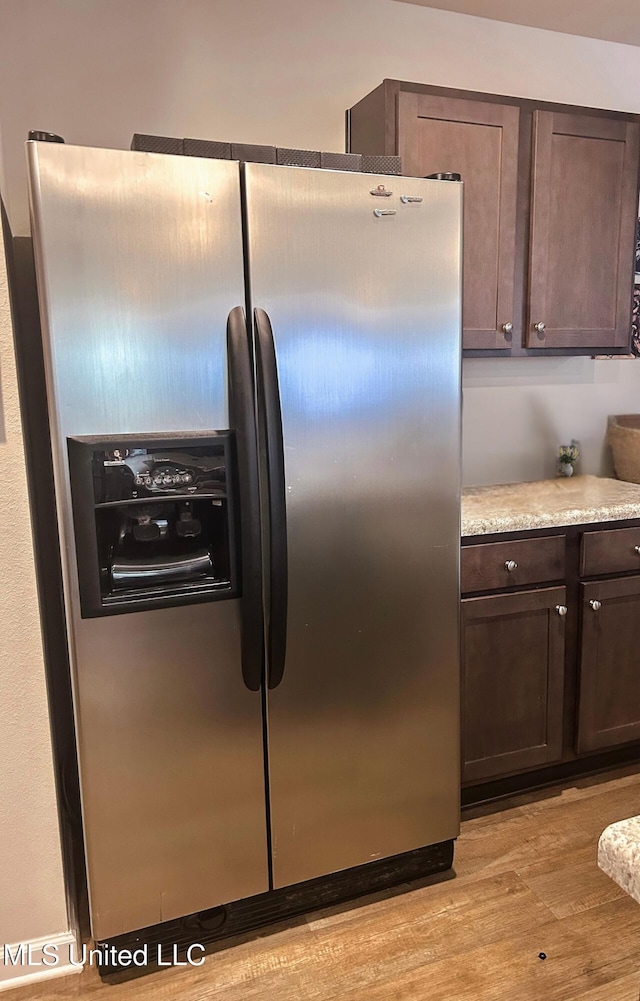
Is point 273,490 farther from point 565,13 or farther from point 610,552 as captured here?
point 565,13

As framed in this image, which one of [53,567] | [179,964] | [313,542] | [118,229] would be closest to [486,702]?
[313,542]

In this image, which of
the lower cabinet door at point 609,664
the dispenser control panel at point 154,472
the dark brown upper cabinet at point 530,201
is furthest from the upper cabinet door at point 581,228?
the dispenser control panel at point 154,472

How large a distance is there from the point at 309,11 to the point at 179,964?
2.81 m

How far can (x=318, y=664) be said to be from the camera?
5.95ft

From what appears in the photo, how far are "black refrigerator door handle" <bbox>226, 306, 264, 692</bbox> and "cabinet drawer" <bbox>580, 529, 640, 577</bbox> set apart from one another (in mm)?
1195

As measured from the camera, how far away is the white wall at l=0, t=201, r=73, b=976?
1606 mm

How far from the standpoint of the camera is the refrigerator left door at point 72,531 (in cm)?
149

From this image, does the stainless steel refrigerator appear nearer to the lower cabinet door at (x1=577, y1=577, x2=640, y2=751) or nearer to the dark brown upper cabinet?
the dark brown upper cabinet

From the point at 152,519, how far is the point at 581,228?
70.6 inches

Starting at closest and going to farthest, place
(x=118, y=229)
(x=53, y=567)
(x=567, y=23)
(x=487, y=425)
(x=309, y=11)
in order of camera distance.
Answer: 1. (x=118, y=229)
2. (x=53, y=567)
3. (x=309, y=11)
4. (x=567, y=23)
5. (x=487, y=425)

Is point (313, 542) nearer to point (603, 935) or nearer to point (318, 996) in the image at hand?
point (318, 996)

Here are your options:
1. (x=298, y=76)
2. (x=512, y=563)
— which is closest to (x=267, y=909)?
(x=512, y=563)

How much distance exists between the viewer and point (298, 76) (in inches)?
92.7

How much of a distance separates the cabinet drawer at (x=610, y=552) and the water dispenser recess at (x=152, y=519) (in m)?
1.26
